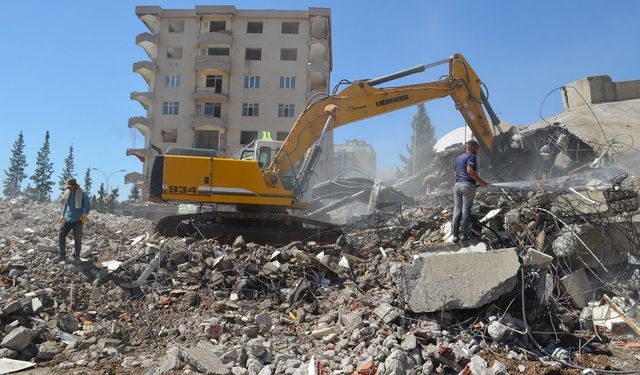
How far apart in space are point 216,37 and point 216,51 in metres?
1.32

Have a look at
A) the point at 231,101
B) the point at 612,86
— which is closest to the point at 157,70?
the point at 231,101

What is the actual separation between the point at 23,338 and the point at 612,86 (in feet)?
59.3

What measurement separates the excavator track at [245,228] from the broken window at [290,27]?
2881 cm

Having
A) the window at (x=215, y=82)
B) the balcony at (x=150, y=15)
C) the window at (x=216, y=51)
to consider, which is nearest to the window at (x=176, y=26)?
the balcony at (x=150, y=15)

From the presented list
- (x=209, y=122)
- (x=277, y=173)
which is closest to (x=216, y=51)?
(x=209, y=122)

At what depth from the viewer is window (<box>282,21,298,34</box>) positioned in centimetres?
3691

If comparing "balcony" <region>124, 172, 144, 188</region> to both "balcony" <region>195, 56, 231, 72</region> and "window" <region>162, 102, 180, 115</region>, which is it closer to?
"window" <region>162, 102, 180, 115</region>

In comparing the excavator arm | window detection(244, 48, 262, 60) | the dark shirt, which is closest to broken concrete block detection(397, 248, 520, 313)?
the dark shirt

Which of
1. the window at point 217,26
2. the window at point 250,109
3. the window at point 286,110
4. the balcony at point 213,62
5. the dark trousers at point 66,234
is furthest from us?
the window at point 217,26

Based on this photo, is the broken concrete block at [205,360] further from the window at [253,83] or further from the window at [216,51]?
the window at [216,51]

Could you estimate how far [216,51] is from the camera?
124 feet

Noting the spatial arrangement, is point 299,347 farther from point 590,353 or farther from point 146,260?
point 146,260

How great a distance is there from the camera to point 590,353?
17.9 feet

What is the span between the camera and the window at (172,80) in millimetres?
37406
